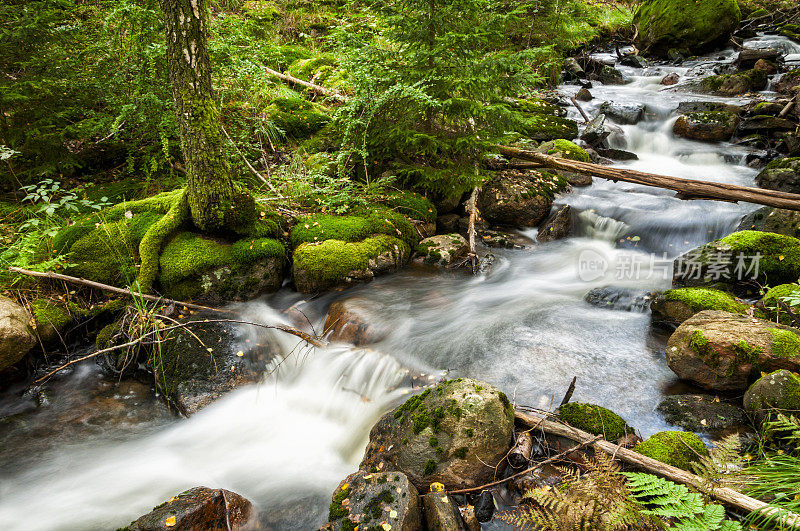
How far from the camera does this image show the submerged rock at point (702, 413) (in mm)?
3709

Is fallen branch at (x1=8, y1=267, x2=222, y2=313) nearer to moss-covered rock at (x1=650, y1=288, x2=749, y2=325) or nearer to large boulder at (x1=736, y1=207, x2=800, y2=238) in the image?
moss-covered rock at (x1=650, y1=288, x2=749, y2=325)

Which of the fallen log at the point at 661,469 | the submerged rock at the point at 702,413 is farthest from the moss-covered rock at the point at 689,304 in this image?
the fallen log at the point at 661,469

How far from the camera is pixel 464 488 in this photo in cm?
306

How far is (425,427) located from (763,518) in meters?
2.14

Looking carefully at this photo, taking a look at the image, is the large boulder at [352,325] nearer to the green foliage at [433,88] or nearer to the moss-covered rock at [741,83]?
the green foliage at [433,88]

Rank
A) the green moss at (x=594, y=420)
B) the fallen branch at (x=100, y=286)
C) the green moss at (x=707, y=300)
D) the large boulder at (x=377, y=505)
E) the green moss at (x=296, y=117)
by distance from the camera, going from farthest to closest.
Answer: the green moss at (x=296, y=117)
the green moss at (x=707, y=300)
the fallen branch at (x=100, y=286)
the green moss at (x=594, y=420)
the large boulder at (x=377, y=505)

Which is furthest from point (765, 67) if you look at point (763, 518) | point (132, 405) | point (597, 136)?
point (132, 405)

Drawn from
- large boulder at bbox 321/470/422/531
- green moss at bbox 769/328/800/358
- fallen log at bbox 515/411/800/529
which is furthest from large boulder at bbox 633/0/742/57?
large boulder at bbox 321/470/422/531

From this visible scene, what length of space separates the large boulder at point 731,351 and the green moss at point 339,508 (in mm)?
3709

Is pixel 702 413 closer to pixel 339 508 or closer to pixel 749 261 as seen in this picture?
pixel 749 261

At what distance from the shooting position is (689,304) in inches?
201

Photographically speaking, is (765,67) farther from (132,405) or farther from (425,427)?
(132,405)

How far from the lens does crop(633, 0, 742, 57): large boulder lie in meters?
16.5

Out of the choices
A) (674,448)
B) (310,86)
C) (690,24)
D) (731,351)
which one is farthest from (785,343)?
(690,24)
